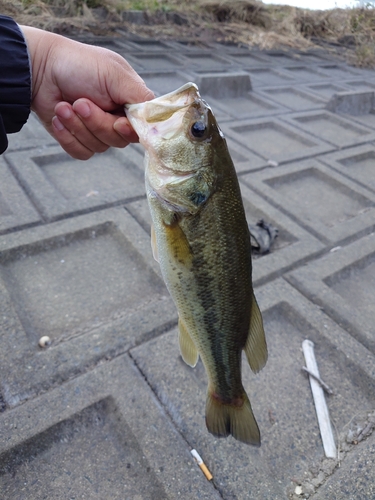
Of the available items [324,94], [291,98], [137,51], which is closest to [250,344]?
[291,98]

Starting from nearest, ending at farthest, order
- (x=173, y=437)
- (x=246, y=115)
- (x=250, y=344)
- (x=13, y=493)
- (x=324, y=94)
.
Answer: (x=250, y=344), (x=13, y=493), (x=173, y=437), (x=246, y=115), (x=324, y=94)

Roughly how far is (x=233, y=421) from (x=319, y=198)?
3.23 meters

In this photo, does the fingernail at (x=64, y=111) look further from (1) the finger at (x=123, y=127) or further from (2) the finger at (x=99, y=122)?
(1) the finger at (x=123, y=127)

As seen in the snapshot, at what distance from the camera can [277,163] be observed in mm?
4844

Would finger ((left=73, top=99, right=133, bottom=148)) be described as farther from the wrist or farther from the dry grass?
the dry grass

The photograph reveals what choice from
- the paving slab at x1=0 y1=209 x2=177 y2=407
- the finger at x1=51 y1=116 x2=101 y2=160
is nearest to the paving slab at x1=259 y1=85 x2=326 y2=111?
the paving slab at x1=0 y1=209 x2=177 y2=407

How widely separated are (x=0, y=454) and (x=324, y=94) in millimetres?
7723

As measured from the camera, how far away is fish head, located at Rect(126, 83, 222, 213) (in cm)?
155

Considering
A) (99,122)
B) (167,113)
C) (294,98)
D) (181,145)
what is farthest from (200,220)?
(294,98)

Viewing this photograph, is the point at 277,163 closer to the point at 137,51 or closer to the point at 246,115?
the point at 246,115

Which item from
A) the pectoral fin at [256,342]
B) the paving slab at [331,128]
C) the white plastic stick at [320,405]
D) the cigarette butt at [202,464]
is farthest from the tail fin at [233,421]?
the paving slab at [331,128]

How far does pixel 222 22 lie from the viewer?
11945mm

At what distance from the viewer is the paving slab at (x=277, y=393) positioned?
203 cm

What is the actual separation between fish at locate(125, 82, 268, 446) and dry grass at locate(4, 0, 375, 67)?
25.1 feet
